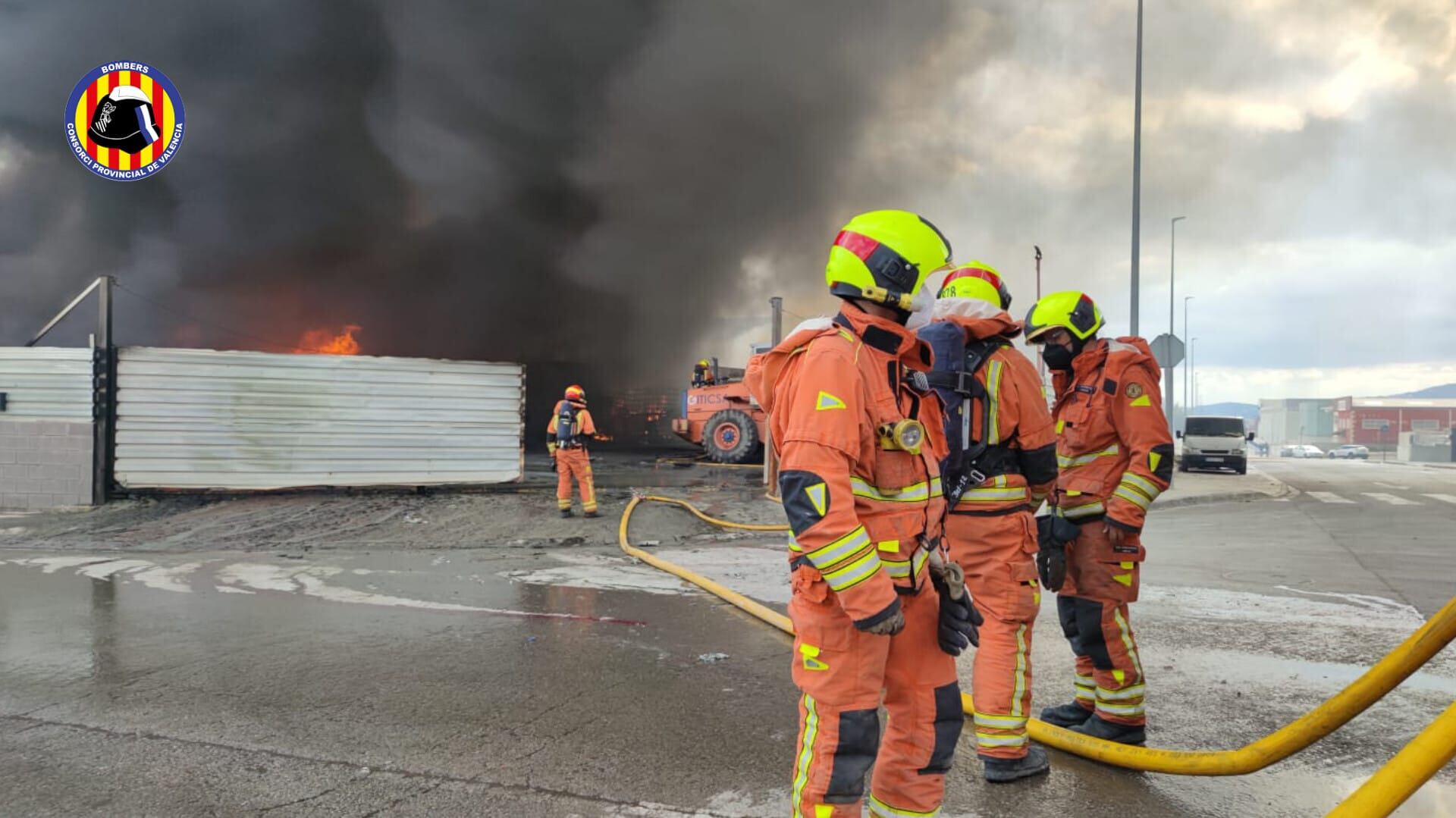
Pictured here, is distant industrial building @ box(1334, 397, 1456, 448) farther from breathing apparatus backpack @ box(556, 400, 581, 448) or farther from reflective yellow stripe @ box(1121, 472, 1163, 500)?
reflective yellow stripe @ box(1121, 472, 1163, 500)

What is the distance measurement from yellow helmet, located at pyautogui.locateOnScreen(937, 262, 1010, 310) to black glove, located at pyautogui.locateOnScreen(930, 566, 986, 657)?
1263 millimetres

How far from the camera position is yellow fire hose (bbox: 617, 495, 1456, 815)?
77.1 inches

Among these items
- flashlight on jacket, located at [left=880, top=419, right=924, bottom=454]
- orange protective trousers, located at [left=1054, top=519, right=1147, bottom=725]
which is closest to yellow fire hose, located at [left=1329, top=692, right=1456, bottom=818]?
flashlight on jacket, located at [left=880, top=419, right=924, bottom=454]

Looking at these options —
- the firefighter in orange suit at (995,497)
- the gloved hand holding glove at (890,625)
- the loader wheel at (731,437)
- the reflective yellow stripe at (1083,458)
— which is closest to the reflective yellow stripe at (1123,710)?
the firefighter in orange suit at (995,497)

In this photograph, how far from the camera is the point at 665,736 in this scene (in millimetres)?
3289

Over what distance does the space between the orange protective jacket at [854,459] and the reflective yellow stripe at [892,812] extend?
1.97 ft

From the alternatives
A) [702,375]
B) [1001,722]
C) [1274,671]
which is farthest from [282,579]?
[702,375]

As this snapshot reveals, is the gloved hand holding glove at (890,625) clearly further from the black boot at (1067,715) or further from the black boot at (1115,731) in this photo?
the black boot at (1067,715)

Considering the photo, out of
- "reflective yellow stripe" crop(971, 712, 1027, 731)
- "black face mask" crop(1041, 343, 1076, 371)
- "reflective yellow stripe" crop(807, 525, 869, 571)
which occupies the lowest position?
"reflective yellow stripe" crop(971, 712, 1027, 731)

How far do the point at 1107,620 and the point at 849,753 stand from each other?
1.68 metres

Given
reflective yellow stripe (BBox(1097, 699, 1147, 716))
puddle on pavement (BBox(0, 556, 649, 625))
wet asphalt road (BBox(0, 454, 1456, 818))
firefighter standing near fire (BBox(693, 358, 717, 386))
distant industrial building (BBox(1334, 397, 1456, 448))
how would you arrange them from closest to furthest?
wet asphalt road (BBox(0, 454, 1456, 818)) → reflective yellow stripe (BBox(1097, 699, 1147, 716)) → puddle on pavement (BBox(0, 556, 649, 625)) → firefighter standing near fire (BBox(693, 358, 717, 386)) → distant industrial building (BBox(1334, 397, 1456, 448))

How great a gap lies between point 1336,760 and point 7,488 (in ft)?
46.7

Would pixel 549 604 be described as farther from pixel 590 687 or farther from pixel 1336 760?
pixel 1336 760

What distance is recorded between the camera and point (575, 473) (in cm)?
1023
